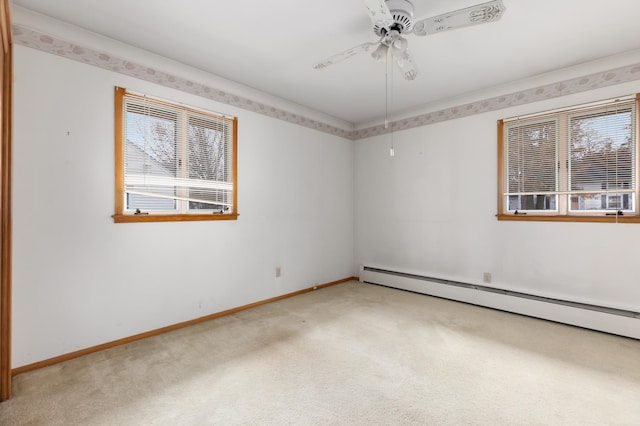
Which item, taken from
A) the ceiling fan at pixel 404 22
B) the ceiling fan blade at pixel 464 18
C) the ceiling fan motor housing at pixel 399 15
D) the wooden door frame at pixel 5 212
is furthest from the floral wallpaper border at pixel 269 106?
the ceiling fan blade at pixel 464 18

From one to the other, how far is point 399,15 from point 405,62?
0.35 m

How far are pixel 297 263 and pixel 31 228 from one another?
273 cm

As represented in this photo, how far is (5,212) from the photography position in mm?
1825

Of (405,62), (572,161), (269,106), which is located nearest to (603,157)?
(572,161)

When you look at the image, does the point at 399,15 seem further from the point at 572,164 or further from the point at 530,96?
the point at 572,164

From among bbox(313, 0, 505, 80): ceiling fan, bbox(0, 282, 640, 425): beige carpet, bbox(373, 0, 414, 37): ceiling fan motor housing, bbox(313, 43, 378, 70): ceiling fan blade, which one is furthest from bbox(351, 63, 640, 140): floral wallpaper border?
bbox(0, 282, 640, 425): beige carpet

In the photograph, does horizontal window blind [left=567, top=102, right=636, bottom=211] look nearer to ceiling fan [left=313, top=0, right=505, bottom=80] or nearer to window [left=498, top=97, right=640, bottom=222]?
window [left=498, top=97, right=640, bottom=222]

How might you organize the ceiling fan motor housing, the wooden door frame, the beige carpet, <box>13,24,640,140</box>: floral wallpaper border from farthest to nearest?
<box>13,24,640,140</box>: floral wallpaper border, the ceiling fan motor housing, the wooden door frame, the beige carpet

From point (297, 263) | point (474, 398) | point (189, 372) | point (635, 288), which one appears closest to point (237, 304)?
point (297, 263)

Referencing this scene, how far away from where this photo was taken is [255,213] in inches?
143

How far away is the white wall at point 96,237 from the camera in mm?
2182

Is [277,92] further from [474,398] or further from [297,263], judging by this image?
[474,398]

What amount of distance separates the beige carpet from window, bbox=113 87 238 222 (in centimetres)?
121

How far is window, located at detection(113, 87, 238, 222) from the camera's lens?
2.64 metres
